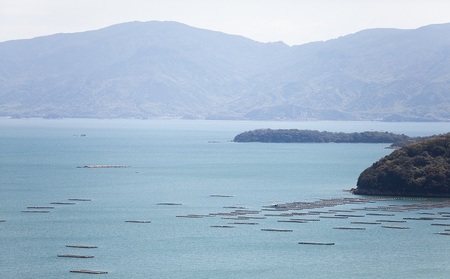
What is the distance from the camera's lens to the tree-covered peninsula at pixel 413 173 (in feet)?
307

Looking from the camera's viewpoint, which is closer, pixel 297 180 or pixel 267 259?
pixel 267 259

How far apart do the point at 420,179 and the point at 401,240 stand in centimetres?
2543

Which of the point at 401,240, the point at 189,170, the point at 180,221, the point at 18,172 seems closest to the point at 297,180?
the point at 189,170

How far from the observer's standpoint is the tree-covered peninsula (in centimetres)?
9350

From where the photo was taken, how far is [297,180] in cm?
11906

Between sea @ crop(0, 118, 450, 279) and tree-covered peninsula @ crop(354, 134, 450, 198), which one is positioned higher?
tree-covered peninsula @ crop(354, 134, 450, 198)

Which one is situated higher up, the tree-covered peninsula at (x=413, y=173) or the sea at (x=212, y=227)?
the tree-covered peninsula at (x=413, y=173)

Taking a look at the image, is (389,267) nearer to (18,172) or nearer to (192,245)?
(192,245)

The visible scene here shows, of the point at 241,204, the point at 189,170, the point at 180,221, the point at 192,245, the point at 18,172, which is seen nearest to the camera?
the point at 192,245

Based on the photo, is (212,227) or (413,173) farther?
(413,173)

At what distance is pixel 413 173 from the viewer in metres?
94.6

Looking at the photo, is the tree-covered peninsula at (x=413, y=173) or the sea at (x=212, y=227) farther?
the tree-covered peninsula at (x=413, y=173)

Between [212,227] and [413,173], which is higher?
[413,173]

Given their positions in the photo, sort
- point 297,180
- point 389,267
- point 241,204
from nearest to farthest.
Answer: point 389,267
point 241,204
point 297,180
